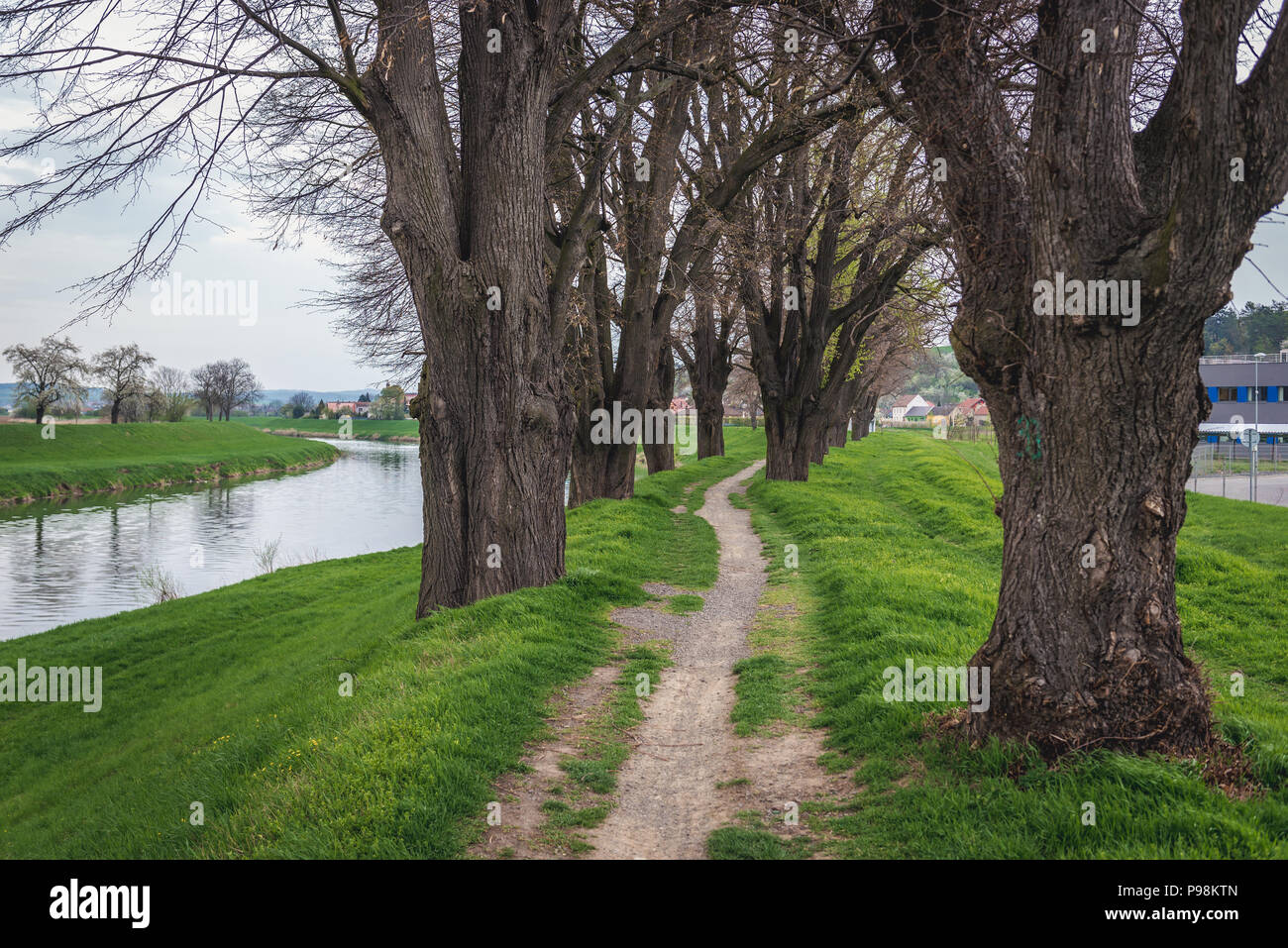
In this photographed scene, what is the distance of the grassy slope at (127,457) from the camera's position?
3925 cm

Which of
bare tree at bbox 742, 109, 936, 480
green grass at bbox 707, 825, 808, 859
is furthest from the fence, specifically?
green grass at bbox 707, 825, 808, 859

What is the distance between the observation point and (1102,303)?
14.5 ft

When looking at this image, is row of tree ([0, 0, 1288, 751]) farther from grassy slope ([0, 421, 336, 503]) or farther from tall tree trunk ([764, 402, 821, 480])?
grassy slope ([0, 421, 336, 503])

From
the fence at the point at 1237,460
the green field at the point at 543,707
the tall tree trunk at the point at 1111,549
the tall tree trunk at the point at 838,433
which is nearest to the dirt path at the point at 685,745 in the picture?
the green field at the point at 543,707

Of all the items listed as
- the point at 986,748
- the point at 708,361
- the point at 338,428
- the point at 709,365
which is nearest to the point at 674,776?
the point at 986,748

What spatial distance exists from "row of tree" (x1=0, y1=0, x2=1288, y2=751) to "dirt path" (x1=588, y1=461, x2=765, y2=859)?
1705 mm

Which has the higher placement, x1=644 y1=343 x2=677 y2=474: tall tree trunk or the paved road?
x1=644 y1=343 x2=677 y2=474: tall tree trunk

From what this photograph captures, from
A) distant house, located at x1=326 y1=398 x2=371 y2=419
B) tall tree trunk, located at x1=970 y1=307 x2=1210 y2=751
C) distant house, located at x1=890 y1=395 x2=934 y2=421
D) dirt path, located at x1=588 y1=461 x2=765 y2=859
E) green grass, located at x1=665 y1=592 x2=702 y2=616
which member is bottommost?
dirt path, located at x1=588 y1=461 x2=765 y2=859

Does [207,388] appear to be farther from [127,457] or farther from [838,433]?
[838,433]

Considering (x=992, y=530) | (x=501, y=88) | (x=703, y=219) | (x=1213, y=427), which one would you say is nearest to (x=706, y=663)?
(x=501, y=88)

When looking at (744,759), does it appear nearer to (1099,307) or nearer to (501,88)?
(1099,307)

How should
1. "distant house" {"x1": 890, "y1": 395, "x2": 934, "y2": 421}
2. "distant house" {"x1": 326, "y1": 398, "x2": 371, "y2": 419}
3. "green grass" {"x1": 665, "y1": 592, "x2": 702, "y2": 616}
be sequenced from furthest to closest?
1. "distant house" {"x1": 890, "y1": 395, "x2": 934, "y2": 421}
2. "distant house" {"x1": 326, "y1": 398, "x2": 371, "y2": 419}
3. "green grass" {"x1": 665, "y1": 592, "x2": 702, "y2": 616}

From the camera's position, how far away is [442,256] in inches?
348

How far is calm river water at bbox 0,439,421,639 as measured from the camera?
20.1 metres
